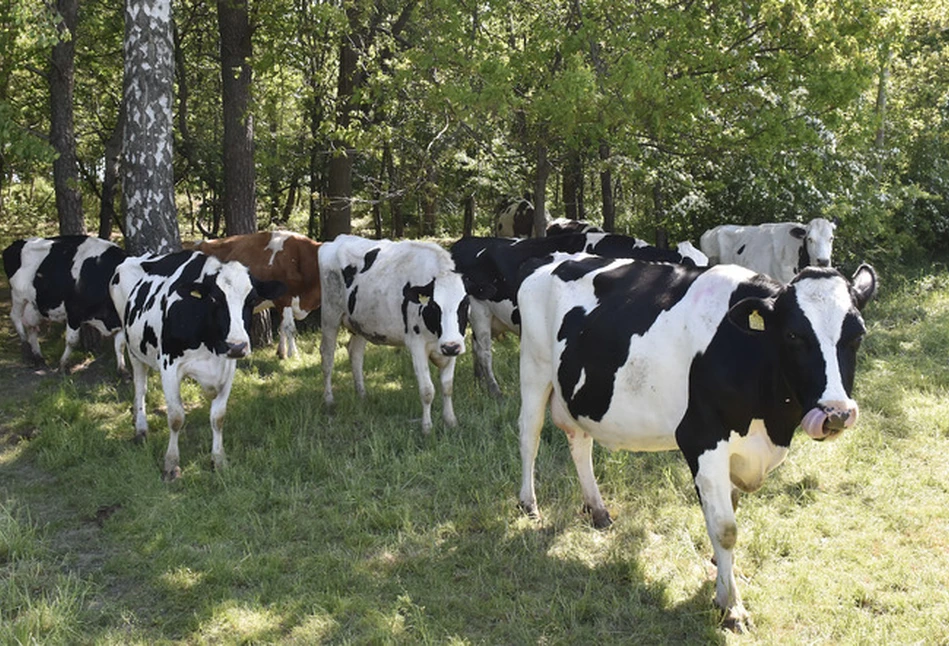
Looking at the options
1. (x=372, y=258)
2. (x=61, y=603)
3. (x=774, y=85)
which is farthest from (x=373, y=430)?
(x=774, y=85)

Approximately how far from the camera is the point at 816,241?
44.2 ft

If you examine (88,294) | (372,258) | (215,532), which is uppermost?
(372,258)

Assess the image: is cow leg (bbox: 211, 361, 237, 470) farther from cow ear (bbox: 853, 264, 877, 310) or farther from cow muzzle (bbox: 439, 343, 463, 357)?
cow ear (bbox: 853, 264, 877, 310)

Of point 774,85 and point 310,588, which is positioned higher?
point 774,85

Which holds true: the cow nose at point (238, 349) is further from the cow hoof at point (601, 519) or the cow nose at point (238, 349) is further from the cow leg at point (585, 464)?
the cow hoof at point (601, 519)

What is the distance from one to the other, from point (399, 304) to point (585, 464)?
3.61 m

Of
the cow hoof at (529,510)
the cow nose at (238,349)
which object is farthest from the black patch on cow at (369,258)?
the cow hoof at (529,510)

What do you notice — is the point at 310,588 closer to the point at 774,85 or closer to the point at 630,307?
the point at 630,307

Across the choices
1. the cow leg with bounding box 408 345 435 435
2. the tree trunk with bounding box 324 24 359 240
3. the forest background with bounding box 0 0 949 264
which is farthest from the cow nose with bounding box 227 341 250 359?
the tree trunk with bounding box 324 24 359 240

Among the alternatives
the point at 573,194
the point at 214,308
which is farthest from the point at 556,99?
the point at 573,194

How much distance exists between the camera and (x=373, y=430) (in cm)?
865

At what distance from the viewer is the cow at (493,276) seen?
10227 mm

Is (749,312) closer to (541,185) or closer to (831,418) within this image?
(831,418)

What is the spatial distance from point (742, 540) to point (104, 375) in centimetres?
858
